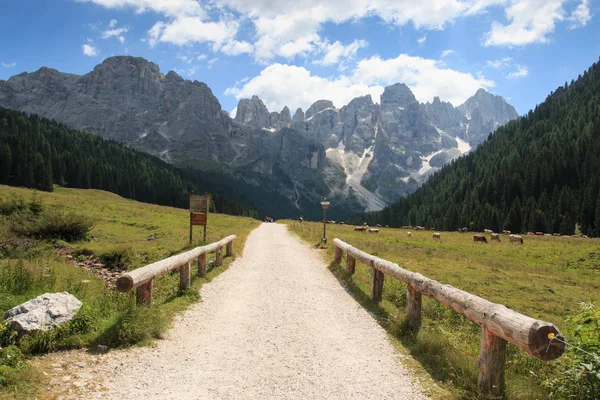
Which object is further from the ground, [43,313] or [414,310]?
[43,313]

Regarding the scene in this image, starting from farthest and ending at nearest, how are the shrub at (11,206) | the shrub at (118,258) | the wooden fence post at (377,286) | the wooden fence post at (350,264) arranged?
the shrub at (11,206)
the shrub at (118,258)
the wooden fence post at (350,264)
the wooden fence post at (377,286)

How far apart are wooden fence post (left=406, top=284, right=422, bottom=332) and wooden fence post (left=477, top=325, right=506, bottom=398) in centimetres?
335

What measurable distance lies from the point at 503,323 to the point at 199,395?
508 cm

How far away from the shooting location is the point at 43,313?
7801 millimetres

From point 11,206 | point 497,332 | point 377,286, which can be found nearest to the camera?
point 497,332

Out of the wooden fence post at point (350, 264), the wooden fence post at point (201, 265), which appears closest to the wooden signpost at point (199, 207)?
the wooden fence post at point (201, 265)

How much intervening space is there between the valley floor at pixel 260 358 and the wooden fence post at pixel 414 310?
0.78 meters

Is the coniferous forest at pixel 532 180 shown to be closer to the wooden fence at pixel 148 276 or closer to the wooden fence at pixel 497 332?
the wooden fence at pixel 497 332

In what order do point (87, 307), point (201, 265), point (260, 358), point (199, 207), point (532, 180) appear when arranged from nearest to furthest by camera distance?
point (260, 358), point (87, 307), point (201, 265), point (199, 207), point (532, 180)

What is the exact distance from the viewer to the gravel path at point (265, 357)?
248 inches

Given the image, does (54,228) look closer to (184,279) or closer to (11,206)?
(11,206)

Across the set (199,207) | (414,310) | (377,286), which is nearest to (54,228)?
(199,207)

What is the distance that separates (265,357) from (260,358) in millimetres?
121

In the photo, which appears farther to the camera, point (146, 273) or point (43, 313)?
point (146, 273)
